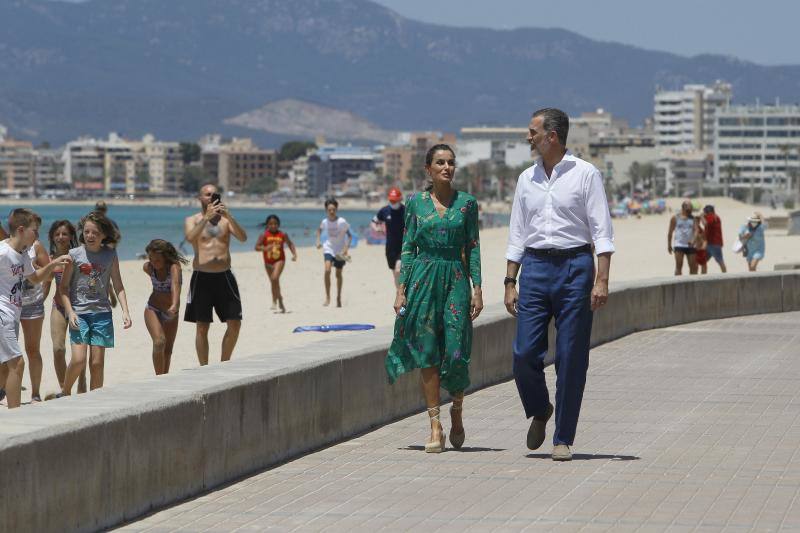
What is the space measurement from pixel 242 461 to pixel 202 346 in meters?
4.79

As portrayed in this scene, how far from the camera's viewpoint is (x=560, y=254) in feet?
27.0

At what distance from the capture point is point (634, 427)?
9.44 metres

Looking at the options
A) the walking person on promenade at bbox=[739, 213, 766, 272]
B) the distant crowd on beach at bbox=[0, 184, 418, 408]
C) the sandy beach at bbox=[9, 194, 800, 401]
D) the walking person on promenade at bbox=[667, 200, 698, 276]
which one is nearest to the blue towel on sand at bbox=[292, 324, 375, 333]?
the sandy beach at bbox=[9, 194, 800, 401]

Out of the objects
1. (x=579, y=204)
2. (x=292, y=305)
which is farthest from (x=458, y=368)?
(x=292, y=305)

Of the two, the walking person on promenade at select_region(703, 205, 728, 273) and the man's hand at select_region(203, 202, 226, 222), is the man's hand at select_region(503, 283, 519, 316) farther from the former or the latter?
the walking person on promenade at select_region(703, 205, 728, 273)

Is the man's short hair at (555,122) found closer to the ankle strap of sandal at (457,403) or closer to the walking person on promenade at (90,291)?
the ankle strap of sandal at (457,403)

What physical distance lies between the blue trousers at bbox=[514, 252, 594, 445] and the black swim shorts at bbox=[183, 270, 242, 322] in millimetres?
4582

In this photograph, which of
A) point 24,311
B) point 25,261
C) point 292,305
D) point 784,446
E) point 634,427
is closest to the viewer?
point 784,446

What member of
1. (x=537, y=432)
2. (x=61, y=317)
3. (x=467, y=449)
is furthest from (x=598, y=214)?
(x=61, y=317)

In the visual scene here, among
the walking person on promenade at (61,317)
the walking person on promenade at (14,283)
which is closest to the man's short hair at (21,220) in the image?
the walking person on promenade at (14,283)

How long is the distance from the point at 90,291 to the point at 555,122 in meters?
3.91

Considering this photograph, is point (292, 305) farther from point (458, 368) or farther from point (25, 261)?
point (458, 368)

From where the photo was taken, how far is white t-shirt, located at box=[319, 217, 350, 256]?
924 inches

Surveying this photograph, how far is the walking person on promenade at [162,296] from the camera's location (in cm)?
1180
